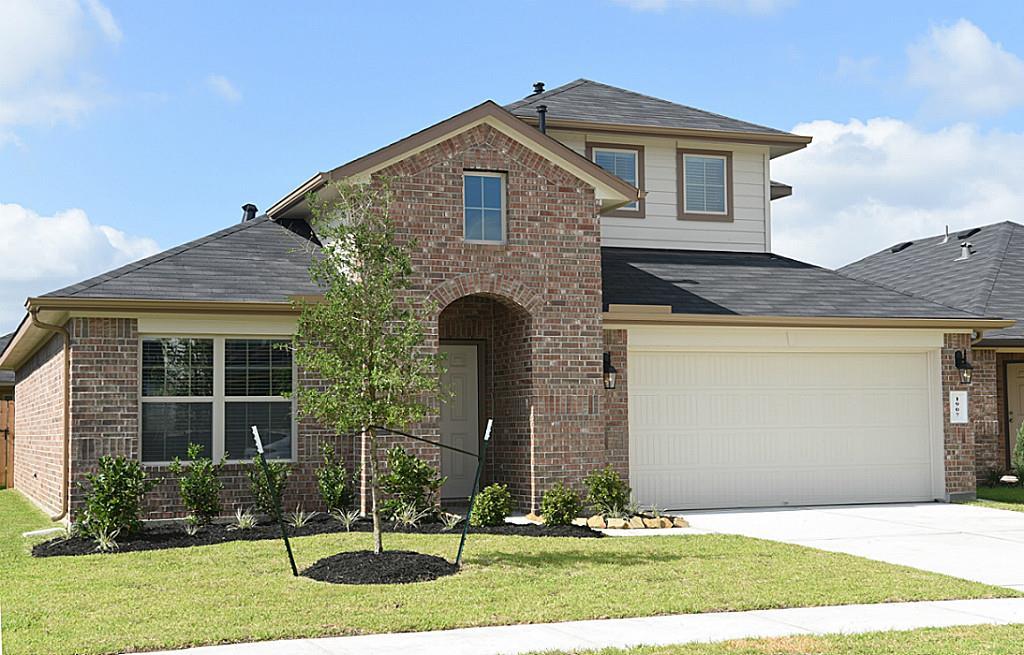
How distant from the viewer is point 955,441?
18219 millimetres

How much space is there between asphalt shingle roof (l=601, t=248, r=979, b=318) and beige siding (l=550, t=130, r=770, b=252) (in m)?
0.21

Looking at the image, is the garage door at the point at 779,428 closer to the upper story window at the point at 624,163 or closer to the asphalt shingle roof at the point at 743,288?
the asphalt shingle roof at the point at 743,288

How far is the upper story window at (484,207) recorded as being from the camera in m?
15.5

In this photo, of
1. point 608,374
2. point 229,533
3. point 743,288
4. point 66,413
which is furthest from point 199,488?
point 743,288

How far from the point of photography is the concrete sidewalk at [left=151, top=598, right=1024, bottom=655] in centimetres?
789

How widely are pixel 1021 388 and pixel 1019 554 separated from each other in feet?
32.9

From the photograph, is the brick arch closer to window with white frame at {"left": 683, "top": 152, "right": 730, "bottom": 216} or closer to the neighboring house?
window with white frame at {"left": 683, "top": 152, "right": 730, "bottom": 216}

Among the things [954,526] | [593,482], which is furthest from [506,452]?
[954,526]

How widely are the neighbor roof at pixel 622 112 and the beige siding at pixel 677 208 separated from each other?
10.8 inches

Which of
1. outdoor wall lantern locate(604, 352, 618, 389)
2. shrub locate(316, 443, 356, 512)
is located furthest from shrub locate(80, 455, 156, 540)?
outdoor wall lantern locate(604, 352, 618, 389)

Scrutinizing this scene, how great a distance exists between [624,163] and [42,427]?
A: 10.3 meters

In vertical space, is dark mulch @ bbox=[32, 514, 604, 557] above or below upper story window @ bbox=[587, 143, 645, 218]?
below

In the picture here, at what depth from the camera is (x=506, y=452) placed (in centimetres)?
1647

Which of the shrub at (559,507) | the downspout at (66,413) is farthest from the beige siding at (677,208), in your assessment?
the downspout at (66,413)
